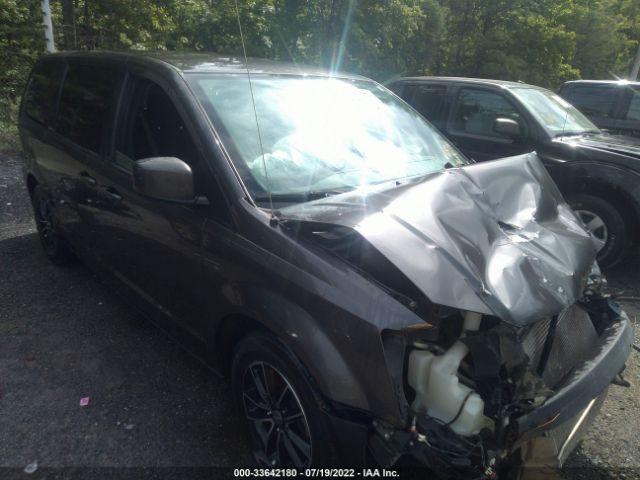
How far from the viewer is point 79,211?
11.6 ft

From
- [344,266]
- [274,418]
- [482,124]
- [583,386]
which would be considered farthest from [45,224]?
[482,124]

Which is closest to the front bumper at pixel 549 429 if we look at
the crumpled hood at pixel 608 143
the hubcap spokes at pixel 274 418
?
the hubcap spokes at pixel 274 418

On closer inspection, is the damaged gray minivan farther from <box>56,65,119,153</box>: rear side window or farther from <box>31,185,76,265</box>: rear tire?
<box>31,185,76,265</box>: rear tire

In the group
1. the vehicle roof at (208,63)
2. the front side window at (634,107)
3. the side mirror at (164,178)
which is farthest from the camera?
the front side window at (634,107)

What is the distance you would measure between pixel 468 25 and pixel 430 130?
16.1m

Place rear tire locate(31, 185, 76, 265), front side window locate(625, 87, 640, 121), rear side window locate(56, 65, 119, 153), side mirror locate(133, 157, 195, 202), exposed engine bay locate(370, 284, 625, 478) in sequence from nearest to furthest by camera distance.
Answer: exposed engine bay locate(370, 284, 625, 478)
side mirror locate(133, 157, 195, 202)
rear side window locate(56, 65, 119, 153)
rear tire locate(31, 185, 76, 265)
front side window locate(625, 87, 640, 121)

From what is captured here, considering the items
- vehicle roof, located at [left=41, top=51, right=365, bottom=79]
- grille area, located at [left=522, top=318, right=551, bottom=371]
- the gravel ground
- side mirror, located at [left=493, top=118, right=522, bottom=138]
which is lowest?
the gravel ground

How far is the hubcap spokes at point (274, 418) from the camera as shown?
7.06 feet

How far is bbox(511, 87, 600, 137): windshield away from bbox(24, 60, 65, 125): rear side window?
15.3 feet

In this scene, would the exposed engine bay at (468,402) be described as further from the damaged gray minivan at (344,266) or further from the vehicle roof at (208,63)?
the vehicle roof at (208,63)

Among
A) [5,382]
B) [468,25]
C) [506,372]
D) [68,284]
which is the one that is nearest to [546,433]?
[506,372]

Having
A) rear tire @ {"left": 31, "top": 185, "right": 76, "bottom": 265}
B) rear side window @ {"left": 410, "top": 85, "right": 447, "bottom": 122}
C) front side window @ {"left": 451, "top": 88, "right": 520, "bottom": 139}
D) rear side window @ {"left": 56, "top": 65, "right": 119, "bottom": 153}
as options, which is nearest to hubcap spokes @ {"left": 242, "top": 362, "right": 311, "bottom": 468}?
rear side window @ {"left": 56, "top": 65, "right": 119, "bottom": 153}

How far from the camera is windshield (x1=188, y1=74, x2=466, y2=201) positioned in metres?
2.45

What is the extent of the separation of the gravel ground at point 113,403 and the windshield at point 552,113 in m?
2.33
